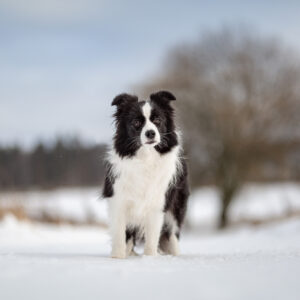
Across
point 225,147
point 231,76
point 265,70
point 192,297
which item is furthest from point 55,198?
point 192,297

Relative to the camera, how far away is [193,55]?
73.5 feet

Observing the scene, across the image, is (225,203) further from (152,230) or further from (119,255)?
(119,255)

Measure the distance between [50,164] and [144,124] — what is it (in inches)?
492

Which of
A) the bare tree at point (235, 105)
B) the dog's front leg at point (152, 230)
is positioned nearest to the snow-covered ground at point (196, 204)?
the bare tree at point (235, 105)

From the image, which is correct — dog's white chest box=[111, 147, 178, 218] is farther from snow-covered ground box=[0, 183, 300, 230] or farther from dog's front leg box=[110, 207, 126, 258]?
snow-covered ground box=[0, 183, 300, 230]

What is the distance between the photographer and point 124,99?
17.0 ft

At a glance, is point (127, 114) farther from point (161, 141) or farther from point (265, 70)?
point (265, 70)

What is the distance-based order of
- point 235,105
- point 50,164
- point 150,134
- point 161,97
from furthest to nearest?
point 235,105
point 50,164
point 161,97
point 150,134

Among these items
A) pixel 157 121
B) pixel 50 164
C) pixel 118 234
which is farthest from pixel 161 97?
pixel 50 164

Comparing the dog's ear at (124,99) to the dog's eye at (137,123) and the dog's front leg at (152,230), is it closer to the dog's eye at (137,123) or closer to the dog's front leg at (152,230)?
the dog's eye at (137,123)

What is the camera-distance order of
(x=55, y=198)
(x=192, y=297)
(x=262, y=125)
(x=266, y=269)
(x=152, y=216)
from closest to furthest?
(x=192, y=297), (x=266, y=269), (x=152, y=216), (x=55, y=198), (x=262, y=125)

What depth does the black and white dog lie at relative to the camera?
193 inches

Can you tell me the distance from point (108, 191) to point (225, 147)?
17.1 m

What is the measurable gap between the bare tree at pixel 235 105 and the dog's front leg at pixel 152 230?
1654 centimetres
